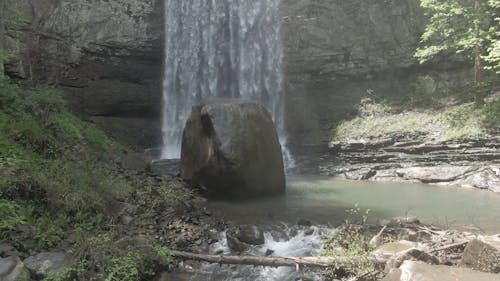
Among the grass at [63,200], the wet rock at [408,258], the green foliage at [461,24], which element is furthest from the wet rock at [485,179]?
the grass at [63,200]

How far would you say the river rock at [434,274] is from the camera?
13.6 feet

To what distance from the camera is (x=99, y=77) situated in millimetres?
19469

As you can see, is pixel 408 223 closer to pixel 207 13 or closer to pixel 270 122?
pixel 270 122

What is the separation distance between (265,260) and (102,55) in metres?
16.3

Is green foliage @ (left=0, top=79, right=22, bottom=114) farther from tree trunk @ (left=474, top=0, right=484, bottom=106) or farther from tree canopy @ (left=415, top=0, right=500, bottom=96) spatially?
tree trunk @ (left=474, top=0, right=484, bottom=106)

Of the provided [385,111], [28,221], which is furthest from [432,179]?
[28,221]

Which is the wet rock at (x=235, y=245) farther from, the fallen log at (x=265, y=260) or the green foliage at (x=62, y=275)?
the green foliage at (x=62, y=275)

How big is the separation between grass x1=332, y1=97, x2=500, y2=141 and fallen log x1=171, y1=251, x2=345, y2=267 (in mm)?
11489

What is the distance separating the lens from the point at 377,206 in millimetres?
9766

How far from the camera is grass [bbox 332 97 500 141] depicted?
48.3 ft

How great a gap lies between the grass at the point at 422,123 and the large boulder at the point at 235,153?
7.52 m

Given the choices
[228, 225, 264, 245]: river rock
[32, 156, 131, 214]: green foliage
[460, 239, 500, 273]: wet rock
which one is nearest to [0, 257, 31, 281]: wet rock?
[32, 156, 131, 214]: green foliage

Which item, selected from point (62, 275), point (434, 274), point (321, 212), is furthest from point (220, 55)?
point (434, 274)

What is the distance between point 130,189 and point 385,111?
1398 centimetres
